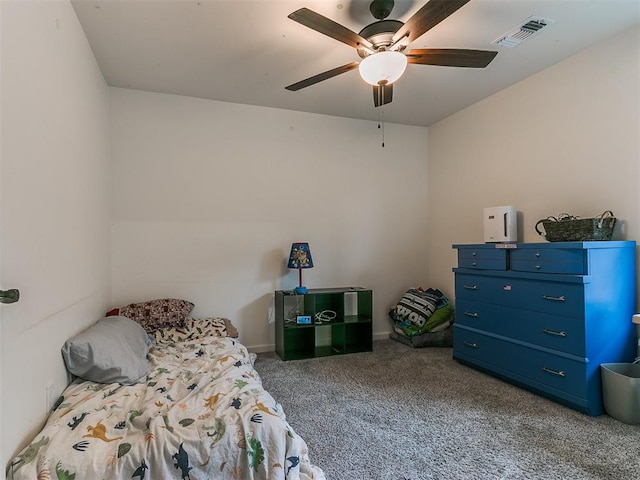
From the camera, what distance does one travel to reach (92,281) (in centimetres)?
247

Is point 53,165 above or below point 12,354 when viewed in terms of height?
above

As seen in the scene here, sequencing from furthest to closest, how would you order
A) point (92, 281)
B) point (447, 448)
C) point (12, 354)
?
point (92, 281), point (447, 448), point (12, 354)

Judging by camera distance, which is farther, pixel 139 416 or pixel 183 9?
pixel 183 9

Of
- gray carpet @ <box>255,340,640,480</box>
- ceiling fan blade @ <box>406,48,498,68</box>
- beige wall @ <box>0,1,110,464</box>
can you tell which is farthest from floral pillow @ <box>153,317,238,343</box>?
ceiling fan blade @ <box>406,48,498,68</box>

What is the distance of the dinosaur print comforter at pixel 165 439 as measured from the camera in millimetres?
1247

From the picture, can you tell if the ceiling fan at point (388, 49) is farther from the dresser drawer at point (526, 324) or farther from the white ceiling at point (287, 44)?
the dresser drawer at point (526, 324)

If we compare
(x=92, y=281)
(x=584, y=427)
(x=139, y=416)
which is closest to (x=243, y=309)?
(x=92, y=281)

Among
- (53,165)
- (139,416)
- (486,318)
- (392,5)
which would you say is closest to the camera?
(139,416)

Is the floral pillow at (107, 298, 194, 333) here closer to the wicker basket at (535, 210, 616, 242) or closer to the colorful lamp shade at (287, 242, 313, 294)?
the colorful lamp shade at (287, 242, 313, 294)

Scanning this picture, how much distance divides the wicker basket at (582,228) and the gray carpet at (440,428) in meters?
1.15

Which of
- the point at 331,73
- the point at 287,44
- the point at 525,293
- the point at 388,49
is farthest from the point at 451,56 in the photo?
the point at 525,293

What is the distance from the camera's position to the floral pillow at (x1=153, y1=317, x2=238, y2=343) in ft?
9.39

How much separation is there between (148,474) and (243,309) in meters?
2.30

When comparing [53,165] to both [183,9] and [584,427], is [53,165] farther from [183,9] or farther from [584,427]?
[584,427]
